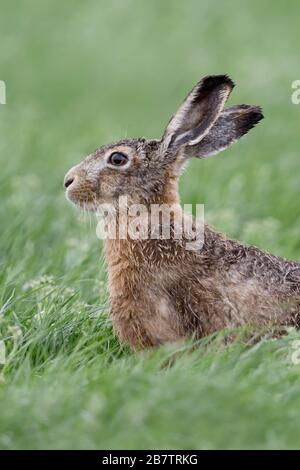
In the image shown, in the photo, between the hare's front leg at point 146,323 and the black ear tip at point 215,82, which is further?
the black ear tip at point 215,82

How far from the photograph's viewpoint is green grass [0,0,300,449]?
5371 millimetres

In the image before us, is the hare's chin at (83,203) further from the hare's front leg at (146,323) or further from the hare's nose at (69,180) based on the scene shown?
the hare's front leg at (146,323)

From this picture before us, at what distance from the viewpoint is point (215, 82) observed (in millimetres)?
7105

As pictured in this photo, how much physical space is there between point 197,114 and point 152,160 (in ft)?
1.38

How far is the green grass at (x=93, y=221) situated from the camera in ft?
17.6

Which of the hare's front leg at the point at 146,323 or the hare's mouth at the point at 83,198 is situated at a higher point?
the hare's mouth at the point at 83,198

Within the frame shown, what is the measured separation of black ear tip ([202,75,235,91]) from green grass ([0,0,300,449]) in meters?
1.55

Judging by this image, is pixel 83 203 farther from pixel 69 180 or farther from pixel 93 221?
pixel 93 221

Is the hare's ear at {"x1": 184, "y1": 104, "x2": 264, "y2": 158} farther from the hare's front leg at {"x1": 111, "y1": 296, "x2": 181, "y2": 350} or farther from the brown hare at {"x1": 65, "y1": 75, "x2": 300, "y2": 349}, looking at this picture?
the hare's front leg at {"x1": 111, "y1": 296, "x2": 181, "y2": 350}

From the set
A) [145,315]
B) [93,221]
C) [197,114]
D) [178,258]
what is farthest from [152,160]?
[93,221]

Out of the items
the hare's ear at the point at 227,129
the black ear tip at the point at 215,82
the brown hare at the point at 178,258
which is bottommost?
the brown hare at the point at 178,258

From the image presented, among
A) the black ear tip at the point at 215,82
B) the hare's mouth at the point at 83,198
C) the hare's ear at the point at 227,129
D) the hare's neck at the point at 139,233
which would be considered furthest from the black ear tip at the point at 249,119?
the hare's mouth at the point at 83,198
